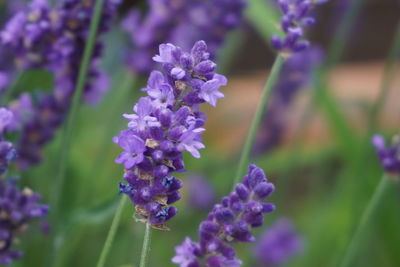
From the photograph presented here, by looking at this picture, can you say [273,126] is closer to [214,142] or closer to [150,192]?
[214,142]

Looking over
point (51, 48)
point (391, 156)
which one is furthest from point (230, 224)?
point (51, 48)

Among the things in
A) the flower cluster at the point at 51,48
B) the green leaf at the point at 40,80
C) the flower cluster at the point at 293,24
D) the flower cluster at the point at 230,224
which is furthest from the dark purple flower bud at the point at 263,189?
the green leaf at the point at 40,80

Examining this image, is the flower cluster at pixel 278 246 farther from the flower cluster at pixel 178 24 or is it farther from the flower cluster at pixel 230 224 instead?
the flower cluster at pixel 230 224

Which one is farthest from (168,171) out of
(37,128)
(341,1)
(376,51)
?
(376,51)

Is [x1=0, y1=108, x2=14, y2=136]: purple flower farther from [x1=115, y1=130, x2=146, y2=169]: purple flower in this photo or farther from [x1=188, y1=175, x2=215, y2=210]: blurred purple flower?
[x1=188, y1=175, x2=215, y2=210]: blurred purple flower

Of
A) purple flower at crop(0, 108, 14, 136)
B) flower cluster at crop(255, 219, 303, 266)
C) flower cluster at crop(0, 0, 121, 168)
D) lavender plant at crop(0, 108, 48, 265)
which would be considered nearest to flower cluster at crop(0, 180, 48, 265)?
lavender plant at crop(0, 108, 48, 265)

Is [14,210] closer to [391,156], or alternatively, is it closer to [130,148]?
[130,148]

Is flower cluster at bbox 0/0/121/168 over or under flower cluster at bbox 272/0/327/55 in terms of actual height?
over
